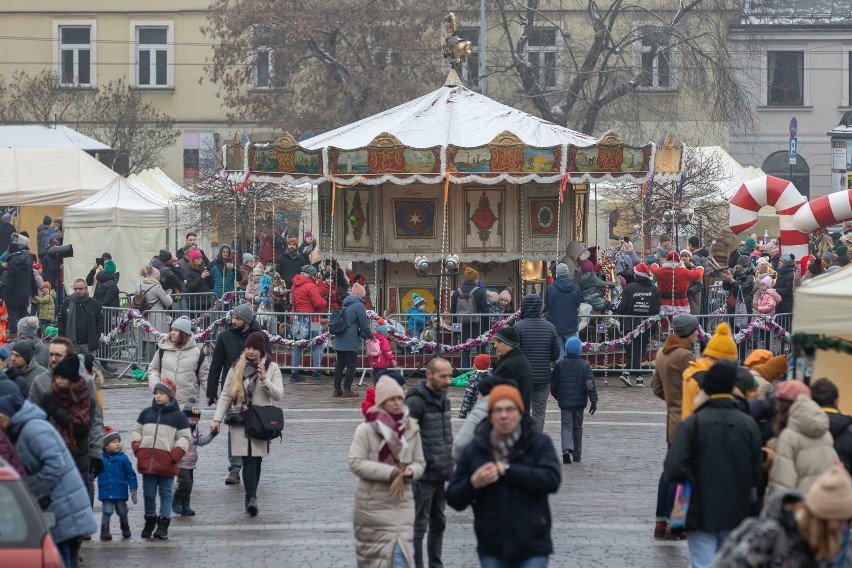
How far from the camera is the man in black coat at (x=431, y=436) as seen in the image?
10234 millimetres

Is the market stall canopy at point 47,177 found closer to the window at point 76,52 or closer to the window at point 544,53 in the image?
the window at point 544,53

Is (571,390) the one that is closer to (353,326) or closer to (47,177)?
(353,326)

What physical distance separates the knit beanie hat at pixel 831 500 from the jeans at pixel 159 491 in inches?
262

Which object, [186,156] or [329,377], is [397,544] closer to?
[329,377]

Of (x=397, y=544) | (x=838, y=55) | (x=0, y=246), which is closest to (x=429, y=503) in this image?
(x=397, y=544)

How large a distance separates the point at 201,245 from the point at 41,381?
2735 centimetres

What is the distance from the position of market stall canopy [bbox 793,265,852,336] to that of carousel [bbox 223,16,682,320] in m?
11.3

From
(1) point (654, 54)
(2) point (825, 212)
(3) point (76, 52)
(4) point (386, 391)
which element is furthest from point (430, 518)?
(3) point (76, 52)

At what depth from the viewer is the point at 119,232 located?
3225cm

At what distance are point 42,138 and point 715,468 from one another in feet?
104

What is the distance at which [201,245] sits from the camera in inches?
1506

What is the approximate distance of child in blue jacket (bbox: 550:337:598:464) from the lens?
48.5 ft

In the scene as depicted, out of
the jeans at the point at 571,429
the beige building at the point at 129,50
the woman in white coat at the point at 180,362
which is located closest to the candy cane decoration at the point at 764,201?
the jeans at the point at 571,429

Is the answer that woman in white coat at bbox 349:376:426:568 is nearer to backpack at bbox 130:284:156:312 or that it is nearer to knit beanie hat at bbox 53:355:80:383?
knit beanie hat at bbox 53:355:80:383
